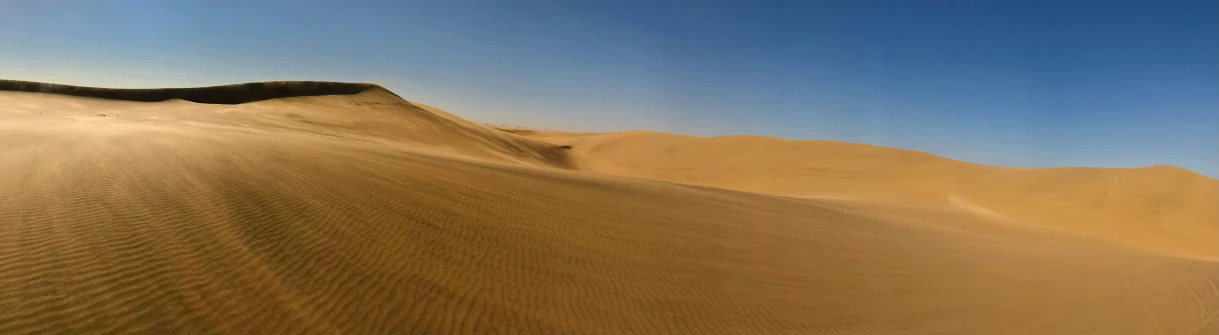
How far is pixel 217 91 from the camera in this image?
35.9 meters

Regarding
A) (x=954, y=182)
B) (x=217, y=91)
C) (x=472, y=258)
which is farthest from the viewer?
(x=217, y=91)

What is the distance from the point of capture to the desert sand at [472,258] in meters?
5.00

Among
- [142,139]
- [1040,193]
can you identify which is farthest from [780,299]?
[1040,193]

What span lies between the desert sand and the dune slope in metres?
8.00

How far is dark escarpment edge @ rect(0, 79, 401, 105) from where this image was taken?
3031 cm

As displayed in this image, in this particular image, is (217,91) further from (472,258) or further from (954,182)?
(954,182)

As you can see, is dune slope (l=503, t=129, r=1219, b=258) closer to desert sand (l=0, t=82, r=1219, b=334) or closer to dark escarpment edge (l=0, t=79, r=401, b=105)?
desert sand (l=0, t=82, r=1219, b=334)

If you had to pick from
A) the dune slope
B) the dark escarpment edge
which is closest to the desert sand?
the dune slope

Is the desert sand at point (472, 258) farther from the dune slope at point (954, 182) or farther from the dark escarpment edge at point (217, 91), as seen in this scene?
the dark escarpment edge at point (217, 91)

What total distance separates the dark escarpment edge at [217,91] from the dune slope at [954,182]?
19902 millimetres

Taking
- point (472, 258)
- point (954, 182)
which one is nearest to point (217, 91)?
point (472, 258)

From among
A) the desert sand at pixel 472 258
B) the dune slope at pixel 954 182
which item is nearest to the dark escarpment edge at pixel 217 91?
the dune slope at pixel 954 182

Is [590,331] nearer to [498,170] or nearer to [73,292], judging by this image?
[73,292]

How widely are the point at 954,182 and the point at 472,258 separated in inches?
1387
